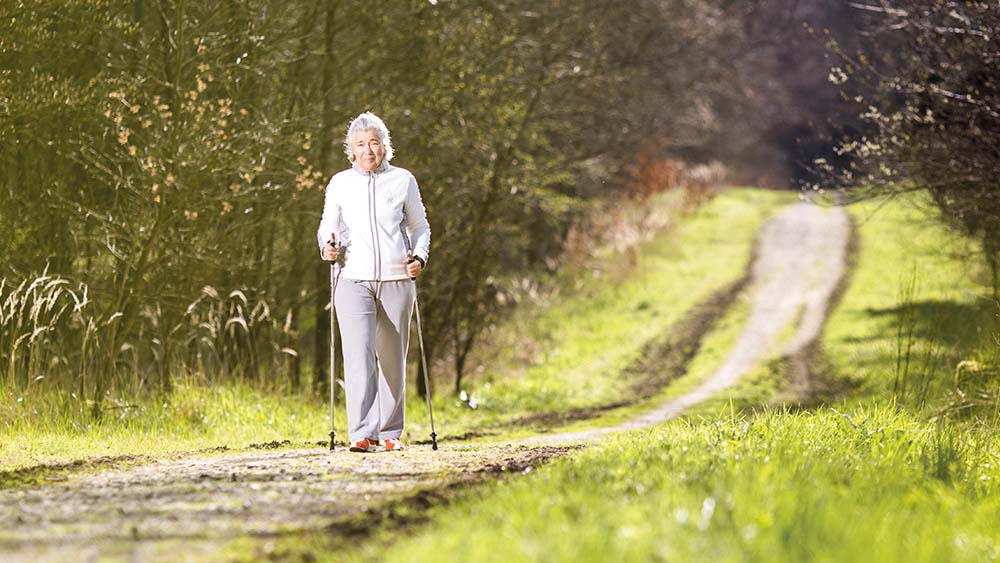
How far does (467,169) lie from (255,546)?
1334 cm

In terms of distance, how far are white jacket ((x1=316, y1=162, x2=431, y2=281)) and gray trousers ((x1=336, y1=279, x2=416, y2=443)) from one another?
0.14 meters

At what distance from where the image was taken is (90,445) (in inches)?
413

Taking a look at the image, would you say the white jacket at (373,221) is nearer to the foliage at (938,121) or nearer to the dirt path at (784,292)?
the dirt path at (784,292)

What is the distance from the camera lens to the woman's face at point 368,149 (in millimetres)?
9758

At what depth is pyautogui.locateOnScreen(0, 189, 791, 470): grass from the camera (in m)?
11.2

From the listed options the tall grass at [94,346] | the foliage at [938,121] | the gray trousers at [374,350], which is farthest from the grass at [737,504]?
the foliage at [938,121]

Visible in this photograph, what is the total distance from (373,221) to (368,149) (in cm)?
53

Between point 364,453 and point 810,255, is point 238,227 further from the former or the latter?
point 810,255

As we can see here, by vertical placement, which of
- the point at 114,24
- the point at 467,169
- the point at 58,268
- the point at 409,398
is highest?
the point at 114,24

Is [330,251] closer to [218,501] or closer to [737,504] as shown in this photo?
[218,501]

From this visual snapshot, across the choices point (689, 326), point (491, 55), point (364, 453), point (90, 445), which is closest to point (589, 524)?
point (364, 453)

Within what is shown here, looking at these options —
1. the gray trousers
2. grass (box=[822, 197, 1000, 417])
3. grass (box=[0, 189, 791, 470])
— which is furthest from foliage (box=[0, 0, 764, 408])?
grass (box=[822, 197, 1000, 417])

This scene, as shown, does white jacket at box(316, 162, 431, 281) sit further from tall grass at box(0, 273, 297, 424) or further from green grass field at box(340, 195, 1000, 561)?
tall grass at box(0, 273, 297, 424)

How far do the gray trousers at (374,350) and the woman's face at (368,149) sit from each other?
88 cm
